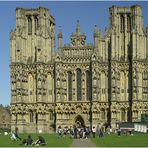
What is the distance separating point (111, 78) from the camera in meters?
97.4

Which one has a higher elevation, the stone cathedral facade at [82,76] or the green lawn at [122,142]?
the stone cathedral facade at [82,76]

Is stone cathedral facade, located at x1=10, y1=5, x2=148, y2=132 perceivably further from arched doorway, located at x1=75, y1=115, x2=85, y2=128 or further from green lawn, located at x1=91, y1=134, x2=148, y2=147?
green lawn, located at x1=91, y1=134, x2=148, y2=147

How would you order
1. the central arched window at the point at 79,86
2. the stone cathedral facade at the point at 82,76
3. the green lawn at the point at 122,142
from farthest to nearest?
the central arched window at the point at 79,86
the stone cathedral facade at the point at 82,76
the green lawn at the point at 122,142

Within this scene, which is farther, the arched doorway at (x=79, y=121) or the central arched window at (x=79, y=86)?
the arched doorway at (x=79, y=121)

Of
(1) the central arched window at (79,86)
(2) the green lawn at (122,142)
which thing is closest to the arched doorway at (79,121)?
(1) the central arched window at (79,86)

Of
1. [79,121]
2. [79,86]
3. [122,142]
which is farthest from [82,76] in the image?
[122,142]

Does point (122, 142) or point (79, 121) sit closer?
point (122, 142)

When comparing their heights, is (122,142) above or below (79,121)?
above

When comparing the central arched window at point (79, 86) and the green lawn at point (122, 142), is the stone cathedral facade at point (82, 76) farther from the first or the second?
the green lawn at point (122, 142)

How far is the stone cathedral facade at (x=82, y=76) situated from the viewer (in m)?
97.4

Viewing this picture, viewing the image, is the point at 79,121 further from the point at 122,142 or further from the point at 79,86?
the point at 122,142

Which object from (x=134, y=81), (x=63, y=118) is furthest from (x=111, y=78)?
(x=63, y=118)

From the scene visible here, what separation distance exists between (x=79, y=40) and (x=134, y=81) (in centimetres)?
1277

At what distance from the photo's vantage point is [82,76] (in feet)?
325
